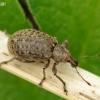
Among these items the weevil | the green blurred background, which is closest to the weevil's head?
the weevil

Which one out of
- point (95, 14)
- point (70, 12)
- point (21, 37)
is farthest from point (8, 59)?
point (95, 14)

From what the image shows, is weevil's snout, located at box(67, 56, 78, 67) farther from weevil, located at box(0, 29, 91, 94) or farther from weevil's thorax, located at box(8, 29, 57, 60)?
weevil's thorax, located at box(8, 29, 57, 60)

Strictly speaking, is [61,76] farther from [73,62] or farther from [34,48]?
[34,48]

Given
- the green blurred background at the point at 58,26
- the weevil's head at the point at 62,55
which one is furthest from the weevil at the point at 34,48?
the green blurred background at the point at 58,26

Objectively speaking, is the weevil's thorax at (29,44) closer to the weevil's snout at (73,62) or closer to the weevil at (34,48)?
the weevil at (34,48)

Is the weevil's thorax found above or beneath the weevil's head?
above

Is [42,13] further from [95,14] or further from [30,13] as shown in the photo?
[95,14]

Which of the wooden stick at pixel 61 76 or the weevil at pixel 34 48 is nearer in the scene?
the wooden stick at pixel 61 76
